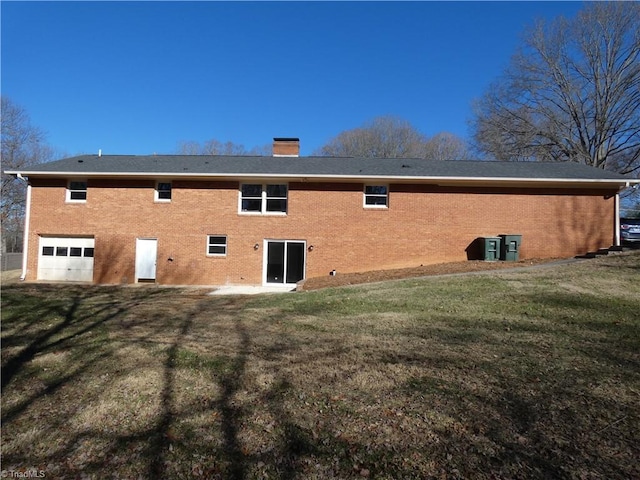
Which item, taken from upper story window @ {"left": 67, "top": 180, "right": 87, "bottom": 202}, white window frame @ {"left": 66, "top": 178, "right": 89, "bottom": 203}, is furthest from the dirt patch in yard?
upper story window @ {"left": 67, "top": 180, "right": 87, "bottom": 202}

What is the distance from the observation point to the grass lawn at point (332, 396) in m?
2.89

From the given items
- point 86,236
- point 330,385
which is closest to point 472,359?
point 330,385

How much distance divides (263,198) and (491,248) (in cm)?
996

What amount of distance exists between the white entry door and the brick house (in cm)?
5

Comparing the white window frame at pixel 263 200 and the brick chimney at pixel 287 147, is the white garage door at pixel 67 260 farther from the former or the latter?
the brick chimney at pixel 287 147

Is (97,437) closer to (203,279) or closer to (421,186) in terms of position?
(203,279)

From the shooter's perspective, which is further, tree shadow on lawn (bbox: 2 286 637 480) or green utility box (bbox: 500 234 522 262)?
green utility box (bbox: 500 234 522 262)

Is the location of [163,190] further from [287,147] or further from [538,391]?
[538,391]

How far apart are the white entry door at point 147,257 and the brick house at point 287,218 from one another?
0.05 metres

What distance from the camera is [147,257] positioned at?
56.7 feet

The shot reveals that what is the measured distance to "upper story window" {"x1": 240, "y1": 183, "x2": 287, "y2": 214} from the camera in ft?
56.6

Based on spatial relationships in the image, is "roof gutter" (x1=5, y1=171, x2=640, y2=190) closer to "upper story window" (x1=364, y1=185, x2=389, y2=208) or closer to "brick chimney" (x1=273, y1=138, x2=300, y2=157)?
"upper story window" (x1=364, y1=185, x2=389, y2=208)

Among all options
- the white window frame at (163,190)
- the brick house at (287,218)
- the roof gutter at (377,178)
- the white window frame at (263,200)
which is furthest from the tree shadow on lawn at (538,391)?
the white window frame at (163,190)

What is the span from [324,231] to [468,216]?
249 inches
